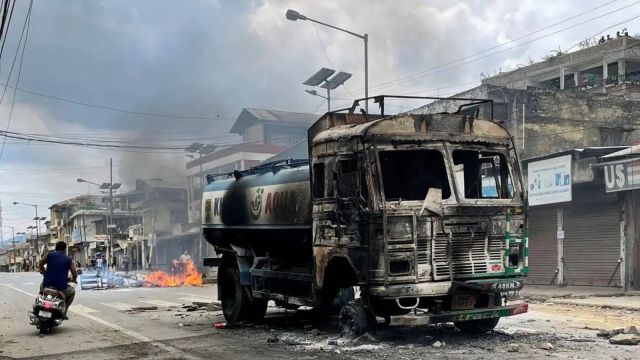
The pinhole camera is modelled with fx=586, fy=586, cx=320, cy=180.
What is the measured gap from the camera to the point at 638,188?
594 inches

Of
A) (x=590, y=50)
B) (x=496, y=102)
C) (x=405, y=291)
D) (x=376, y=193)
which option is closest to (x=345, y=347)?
(x=405, y=291)

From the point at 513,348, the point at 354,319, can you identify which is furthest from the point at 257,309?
the point at 513,348

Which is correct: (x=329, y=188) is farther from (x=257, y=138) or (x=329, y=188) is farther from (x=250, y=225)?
(x=257, y=138)

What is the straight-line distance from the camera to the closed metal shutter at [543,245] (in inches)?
738

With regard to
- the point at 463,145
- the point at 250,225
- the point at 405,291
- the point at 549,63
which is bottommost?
the point at 405,291

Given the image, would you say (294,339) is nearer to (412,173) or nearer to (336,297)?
(336,297)

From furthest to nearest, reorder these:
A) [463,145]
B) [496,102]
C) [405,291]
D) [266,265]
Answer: [496,102] → [266,265] → [463,145] → [405,291]

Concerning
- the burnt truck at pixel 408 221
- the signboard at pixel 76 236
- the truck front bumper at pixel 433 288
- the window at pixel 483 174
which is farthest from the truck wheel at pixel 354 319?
the signboard at pixel 76 236

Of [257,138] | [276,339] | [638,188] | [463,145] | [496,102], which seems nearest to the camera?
[463,145]

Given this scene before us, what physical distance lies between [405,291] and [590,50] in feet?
112

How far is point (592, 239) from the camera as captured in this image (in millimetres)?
17234

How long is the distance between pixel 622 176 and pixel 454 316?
1097 cm

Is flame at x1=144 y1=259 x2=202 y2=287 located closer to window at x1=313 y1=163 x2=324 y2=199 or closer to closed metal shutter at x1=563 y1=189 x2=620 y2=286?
closed metal shutter at x1=563 y1=189 x2=620 y2=286

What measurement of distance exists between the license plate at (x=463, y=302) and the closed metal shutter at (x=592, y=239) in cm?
1122
